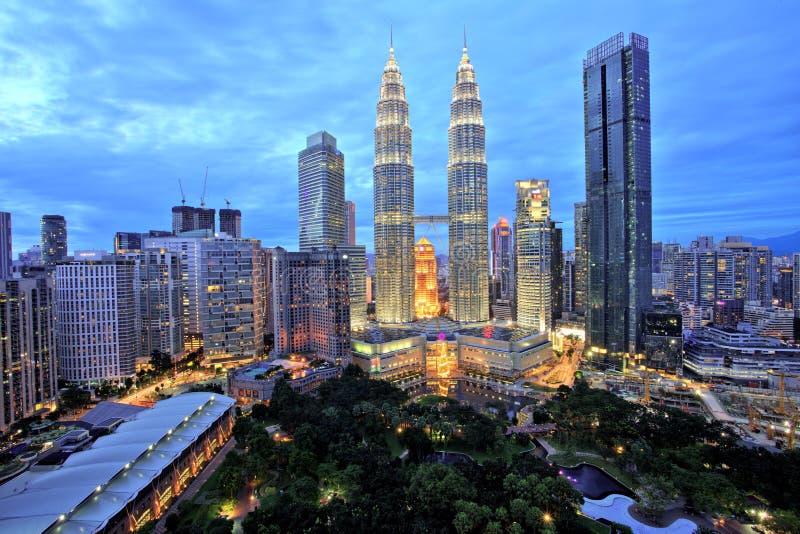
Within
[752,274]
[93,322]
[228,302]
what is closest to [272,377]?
[228,302]

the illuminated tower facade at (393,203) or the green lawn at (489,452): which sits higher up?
the illuminated tower facade at (393,203)

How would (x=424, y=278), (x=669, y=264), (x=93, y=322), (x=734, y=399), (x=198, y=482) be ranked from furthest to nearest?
1. (x=669, y=264)
2. (x=424, y=278)
3. (x=93, y=322)
4. (x=734, y=399)
5. (x=198, y=482)

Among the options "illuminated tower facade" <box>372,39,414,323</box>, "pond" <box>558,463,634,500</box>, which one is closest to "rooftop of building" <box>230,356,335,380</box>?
"illuminated tower facade" <box>372,39,414,323</box>

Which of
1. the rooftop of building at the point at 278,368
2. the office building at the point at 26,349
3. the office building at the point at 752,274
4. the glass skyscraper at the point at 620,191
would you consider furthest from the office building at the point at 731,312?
the office building at the point at 26,349

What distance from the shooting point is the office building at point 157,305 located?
90438 millimetres

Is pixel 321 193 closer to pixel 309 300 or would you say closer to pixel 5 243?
pixel 309 300

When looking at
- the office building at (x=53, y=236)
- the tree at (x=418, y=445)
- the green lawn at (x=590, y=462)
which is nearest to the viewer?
the green lawn at (x=590, y=462)

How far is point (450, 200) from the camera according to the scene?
377 ft

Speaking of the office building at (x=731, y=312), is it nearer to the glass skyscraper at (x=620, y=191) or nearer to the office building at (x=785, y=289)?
→ the office building at (x=785, y=289)

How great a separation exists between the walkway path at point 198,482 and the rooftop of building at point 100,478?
13.5ft

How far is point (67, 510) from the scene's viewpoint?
29359 millimetres

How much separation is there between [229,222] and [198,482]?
15749 centimetres

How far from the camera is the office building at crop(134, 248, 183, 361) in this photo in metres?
90.4

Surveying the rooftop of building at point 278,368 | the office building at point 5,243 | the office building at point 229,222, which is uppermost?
the office building at point 229,222
